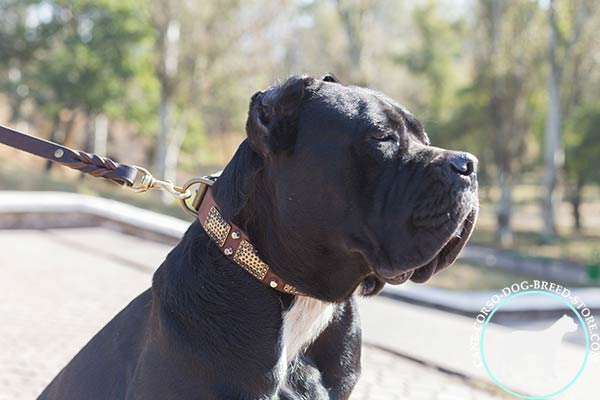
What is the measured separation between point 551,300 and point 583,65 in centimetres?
1799

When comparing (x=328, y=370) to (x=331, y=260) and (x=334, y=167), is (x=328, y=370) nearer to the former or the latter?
(x=331, y=260)

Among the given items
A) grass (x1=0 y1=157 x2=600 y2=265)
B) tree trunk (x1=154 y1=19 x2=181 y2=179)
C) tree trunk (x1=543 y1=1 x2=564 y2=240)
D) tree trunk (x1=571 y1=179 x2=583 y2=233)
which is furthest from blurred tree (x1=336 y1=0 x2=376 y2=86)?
tree trunk (x1=571 y1=179 x2=583 y2=233)

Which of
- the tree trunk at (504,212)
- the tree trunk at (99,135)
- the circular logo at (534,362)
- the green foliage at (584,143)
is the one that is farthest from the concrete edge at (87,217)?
the tree trunk at (99,135)

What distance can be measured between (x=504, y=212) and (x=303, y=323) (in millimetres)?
24517

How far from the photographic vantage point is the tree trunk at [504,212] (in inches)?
990

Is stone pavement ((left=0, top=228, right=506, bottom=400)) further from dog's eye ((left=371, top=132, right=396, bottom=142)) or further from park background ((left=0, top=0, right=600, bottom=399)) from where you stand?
park background ((left=0, top=0, right=600, bottom=399))

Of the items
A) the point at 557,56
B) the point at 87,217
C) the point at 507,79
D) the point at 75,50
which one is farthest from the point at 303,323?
the point at 507,79

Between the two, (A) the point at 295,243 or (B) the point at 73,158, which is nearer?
(A) the point at 295,243

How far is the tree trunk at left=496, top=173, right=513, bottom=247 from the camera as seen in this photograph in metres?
25.2

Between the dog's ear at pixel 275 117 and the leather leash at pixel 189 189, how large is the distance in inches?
10.4

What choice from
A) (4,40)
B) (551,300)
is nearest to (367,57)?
(4,40)

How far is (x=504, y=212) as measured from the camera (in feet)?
84.0

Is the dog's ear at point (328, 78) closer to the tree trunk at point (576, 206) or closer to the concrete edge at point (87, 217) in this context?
the concrete edge at point (87, 217)

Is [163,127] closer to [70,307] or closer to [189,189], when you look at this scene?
[70,307]
